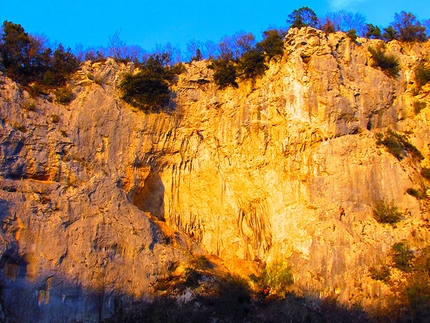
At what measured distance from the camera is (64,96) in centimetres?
2084

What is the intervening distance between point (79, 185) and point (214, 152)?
6.51 meters

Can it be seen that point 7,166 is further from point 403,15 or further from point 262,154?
point 403,15

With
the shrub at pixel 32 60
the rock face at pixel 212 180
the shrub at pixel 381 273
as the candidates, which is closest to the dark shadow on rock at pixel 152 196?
the rock face at pixel 212 180

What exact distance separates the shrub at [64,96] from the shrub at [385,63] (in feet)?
47.9

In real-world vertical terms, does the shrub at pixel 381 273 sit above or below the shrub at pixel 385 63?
below

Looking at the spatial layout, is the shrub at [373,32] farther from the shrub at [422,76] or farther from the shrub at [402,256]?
the shrub at [402,256]

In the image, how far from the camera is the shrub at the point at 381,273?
56.0 ft

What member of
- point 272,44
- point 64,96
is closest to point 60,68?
point 64,96

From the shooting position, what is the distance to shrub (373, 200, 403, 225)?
59.6 ft

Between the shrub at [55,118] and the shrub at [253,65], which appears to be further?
the shrub at [253,65]

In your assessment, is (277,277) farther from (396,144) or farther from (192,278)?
(396,144)

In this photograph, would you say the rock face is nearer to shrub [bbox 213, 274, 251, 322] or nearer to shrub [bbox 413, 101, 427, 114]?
shrub [bbox 413, 101, 427, 114]

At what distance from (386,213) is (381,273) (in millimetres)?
2482

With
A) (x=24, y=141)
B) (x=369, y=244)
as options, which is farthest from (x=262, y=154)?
(x=24, y=141)
